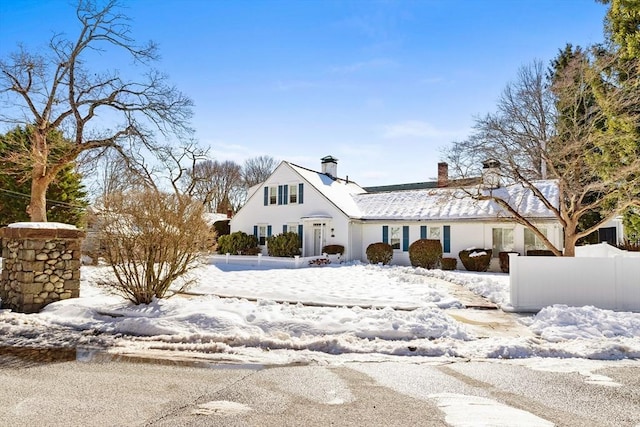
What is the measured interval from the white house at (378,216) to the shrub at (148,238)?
12830 mm

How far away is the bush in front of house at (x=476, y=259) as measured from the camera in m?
19.9

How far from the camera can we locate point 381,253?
74.7 ft

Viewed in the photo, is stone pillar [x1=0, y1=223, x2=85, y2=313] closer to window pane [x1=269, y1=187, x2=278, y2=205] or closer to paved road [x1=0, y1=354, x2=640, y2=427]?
paved road [x1=0, y1=354, x2=640, y2=427]

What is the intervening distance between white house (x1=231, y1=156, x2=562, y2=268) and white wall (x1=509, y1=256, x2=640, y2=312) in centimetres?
935

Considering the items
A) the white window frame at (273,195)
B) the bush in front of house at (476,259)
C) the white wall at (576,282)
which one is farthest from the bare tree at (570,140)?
the white window frame at (273,195)

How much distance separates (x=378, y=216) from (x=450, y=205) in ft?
13.6

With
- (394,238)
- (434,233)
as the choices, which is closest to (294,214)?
(394,238)

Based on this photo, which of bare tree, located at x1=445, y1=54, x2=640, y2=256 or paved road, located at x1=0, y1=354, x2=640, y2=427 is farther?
bare tree, located at x1=445, y1=54, x2=640, y2=256

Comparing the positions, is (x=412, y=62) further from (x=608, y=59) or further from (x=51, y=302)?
(x=51, y=302)

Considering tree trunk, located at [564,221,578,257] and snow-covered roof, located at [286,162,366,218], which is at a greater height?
snow-covered roof, located at [286,162,366,218]

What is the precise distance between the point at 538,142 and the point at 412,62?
536cm

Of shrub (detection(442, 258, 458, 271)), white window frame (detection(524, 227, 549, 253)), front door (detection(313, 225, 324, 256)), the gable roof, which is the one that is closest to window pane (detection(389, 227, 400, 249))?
the gable roof

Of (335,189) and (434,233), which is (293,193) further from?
(434,233)

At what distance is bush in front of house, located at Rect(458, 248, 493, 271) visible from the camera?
65.3 feet
